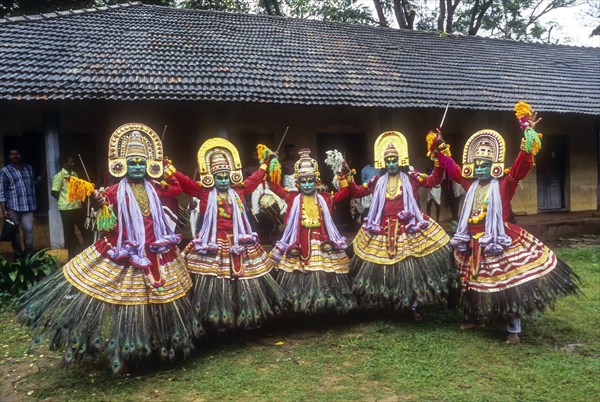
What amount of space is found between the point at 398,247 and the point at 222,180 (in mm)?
1893

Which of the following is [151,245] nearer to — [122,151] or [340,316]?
[122,151]

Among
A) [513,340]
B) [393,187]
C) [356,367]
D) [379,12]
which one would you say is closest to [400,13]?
[379,12]

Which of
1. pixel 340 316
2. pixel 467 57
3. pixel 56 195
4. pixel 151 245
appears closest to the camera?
pixel 151 245

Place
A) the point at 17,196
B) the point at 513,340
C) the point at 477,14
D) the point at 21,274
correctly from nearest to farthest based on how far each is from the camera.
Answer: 1. the point at 513,340
2. the point at 21,274
3. the point at 17,196
4. the point at 477,14

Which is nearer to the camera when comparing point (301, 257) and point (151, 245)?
point (151, 245)

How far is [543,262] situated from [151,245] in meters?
3.48

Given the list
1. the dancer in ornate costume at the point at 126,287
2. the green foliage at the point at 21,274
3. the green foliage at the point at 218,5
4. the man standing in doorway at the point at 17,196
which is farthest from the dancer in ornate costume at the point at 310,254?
the green foliage at the point at 218,5

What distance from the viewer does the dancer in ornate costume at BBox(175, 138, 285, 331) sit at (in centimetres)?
471

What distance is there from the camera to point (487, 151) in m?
4.92

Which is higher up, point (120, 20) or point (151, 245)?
point (120, 20)

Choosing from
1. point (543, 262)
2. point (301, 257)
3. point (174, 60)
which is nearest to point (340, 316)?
point (301, 257)

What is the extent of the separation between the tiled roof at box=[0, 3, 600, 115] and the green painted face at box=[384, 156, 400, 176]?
4.09m

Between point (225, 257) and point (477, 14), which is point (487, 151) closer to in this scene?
point (225, 257)

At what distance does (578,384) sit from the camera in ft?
12.9
